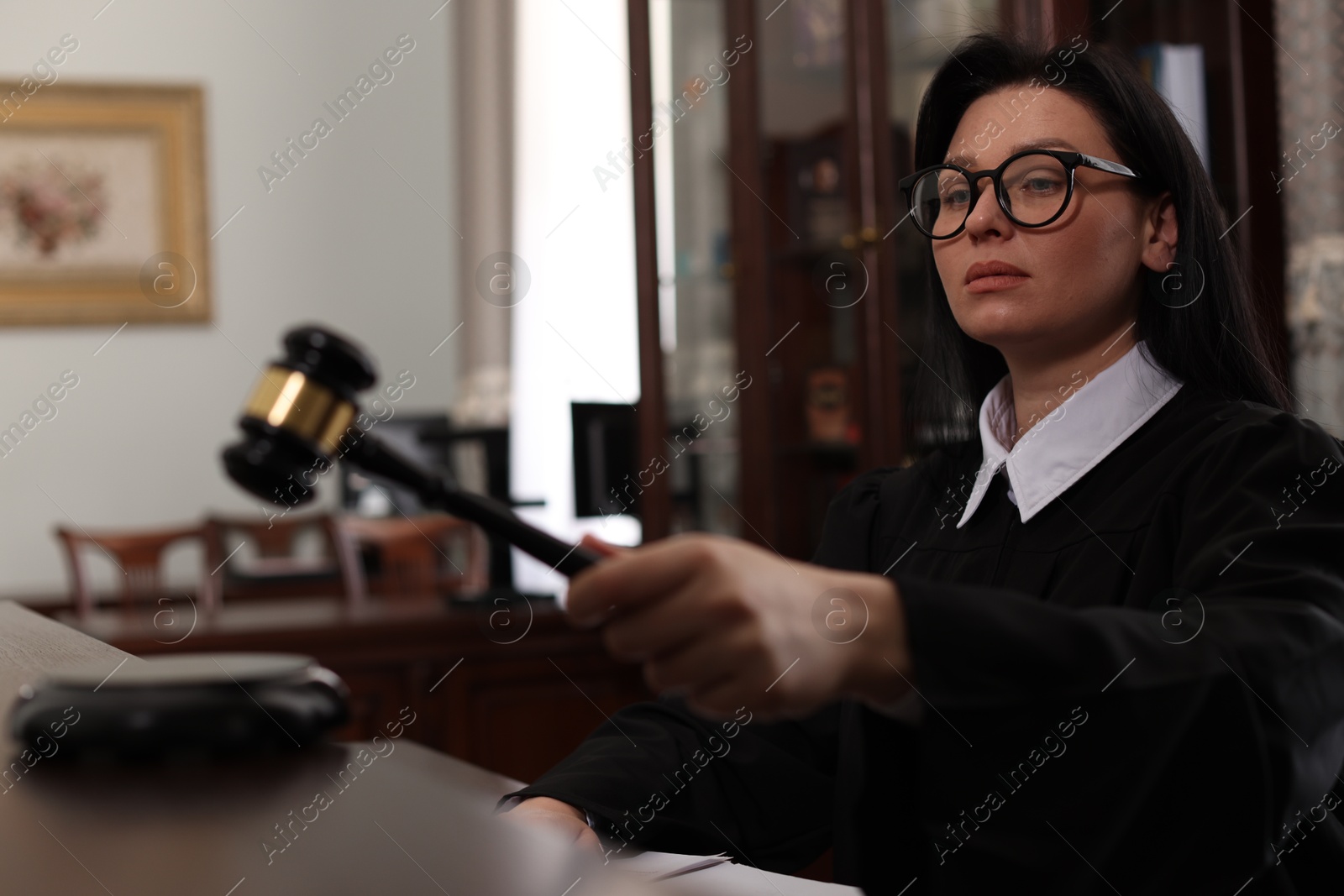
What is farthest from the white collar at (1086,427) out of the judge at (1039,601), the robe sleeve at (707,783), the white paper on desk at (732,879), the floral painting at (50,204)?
the floral painting at (50,204)

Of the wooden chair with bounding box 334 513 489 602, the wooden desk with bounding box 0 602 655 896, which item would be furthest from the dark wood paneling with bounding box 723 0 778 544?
the wooden desk with bounding box 0 602 655 896

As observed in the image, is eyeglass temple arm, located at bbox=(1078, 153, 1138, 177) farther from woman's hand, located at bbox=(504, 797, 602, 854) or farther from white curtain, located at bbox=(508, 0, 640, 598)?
white curtain, located at bbox=(508, 0, 640, 598)

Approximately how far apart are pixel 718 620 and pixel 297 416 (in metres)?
0.23

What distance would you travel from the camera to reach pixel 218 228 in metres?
5.42

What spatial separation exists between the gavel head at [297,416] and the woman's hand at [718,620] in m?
0.16

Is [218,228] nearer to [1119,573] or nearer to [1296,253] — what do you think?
[1296,253]

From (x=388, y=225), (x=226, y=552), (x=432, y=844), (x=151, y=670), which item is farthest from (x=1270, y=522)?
(x=388, y=225)

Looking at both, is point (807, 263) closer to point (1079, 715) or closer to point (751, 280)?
point (751, 280)

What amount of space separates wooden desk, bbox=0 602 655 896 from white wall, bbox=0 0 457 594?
15.4 feet

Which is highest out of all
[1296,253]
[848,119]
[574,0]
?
[574,0]

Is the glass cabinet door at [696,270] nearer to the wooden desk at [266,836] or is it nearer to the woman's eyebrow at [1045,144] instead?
the woman's eyebrow at [1045,144]

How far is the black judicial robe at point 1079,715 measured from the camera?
697 mm

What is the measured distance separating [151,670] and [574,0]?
4.02 m

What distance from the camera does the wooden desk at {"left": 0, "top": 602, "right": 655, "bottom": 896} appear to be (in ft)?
1.71
